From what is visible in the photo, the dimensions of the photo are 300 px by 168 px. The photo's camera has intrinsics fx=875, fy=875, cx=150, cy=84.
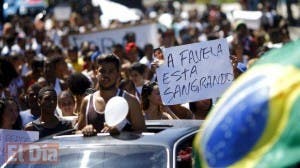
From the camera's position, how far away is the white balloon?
533cm

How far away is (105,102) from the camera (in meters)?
6.11

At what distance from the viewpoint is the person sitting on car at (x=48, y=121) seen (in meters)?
6.73

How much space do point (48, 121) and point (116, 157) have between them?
1998 mm

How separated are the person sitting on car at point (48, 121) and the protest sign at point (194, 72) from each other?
0.88 metres

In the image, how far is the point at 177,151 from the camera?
196 inches

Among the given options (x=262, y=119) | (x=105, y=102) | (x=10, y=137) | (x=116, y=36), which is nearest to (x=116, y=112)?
(x=105, y=102)

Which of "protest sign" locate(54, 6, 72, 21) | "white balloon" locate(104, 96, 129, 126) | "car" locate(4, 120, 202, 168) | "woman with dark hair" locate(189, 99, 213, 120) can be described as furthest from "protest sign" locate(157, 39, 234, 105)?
"protest sign" locate(54, 6, 72, 21)

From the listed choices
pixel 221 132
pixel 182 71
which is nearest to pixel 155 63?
pixel 182 71

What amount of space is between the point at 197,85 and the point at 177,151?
2.25 meters

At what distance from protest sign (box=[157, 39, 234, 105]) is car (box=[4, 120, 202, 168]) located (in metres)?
1.96

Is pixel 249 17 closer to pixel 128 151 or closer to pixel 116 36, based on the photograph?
pixel 116 36

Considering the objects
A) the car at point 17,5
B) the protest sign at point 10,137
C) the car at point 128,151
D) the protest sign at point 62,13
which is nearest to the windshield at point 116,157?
the car at point 128,151

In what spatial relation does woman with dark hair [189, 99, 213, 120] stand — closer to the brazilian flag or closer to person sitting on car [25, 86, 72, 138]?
person sitting on car [25, 86, 72, 138]

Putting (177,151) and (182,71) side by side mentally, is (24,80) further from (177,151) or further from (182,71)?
(177,151)
